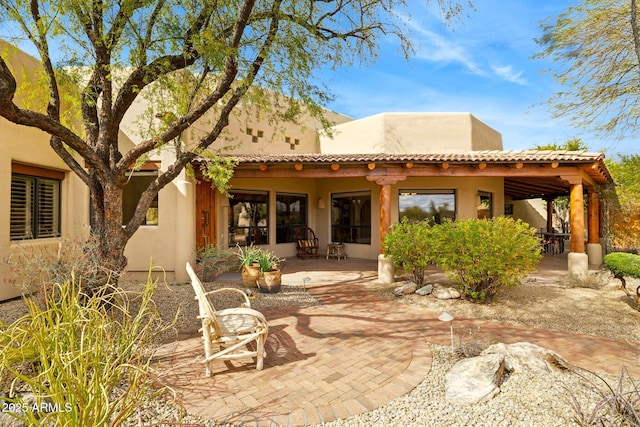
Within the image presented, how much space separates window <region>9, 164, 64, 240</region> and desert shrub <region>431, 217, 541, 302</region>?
8656 mm

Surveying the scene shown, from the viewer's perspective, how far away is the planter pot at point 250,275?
22.1 feet

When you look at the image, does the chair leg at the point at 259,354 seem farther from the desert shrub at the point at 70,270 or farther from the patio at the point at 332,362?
the desert shrub at the point at 70,270

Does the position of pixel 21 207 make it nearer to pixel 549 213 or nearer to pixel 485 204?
pixel 485 204

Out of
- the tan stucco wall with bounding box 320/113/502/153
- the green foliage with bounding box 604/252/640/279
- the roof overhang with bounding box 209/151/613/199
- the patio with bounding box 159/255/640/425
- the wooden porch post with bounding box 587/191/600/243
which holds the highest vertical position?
the tan stucco wall with bounding box 320/113/502/153

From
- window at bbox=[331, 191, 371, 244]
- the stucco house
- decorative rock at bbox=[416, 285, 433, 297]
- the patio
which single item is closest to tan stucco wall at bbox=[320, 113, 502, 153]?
the stucco house

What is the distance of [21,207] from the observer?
639cm

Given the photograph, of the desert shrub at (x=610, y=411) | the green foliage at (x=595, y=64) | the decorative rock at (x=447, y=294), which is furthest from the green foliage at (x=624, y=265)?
the green foliage at (x=595, y=64)

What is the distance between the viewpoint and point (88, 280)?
433cm

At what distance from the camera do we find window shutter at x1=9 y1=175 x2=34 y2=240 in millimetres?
6219

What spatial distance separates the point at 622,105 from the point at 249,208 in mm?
11166

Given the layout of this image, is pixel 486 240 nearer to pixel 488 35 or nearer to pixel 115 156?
pixel 488 35

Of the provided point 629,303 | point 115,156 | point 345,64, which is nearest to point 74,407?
point 115,156

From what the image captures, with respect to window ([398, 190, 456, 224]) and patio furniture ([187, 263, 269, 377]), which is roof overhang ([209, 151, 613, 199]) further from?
patio furniture ([187, 263, 269, 377])

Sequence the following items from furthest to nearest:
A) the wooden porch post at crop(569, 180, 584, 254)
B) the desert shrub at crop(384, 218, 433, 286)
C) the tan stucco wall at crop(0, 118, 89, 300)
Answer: the wooden porch post at crop(569, 180, 584, 254)
the desert shrub at crop(384, 218, 433, 286)
the tan stucco wall at crop(0, 118, 89, 300)
